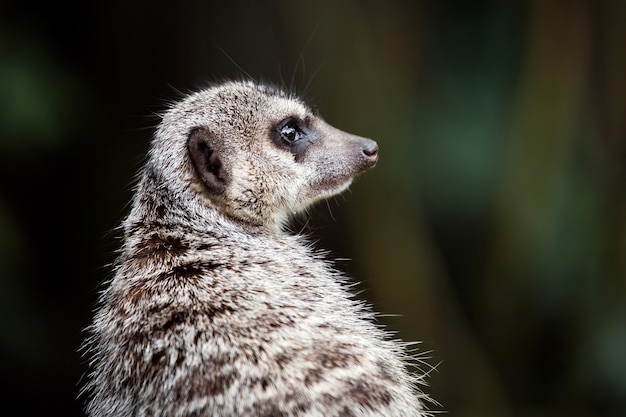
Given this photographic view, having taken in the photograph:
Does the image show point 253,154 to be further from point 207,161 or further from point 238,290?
point 238,290

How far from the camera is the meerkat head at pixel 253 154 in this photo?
235 cm

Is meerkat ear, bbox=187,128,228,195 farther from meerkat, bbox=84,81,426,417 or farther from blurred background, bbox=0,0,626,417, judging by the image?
blurred background, bbox=0,0,626,417

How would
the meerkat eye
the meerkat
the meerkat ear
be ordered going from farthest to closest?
1. the meerkat eye
2. the meerkat ear
3. the meerkat

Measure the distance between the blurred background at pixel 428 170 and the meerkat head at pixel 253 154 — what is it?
5.61 feet

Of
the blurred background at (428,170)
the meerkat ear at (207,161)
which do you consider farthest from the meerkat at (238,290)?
the blurred background at (428,170)

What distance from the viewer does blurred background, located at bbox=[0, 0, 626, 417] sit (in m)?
4.41

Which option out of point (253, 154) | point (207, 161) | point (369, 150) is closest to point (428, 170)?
point (369, 150)

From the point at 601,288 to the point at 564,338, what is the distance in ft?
1.11

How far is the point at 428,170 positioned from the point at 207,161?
8.05 feet

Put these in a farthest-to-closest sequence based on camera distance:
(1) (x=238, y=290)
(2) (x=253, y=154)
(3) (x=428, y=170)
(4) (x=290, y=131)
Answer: (3) (x=428, y=170)
(4) (x=290, y=131)
(2) (x=253, y=154)
(1) (x=238, y=290)

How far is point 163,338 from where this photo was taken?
73.9 inches

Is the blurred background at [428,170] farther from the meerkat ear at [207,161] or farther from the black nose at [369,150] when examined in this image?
the meerkat ear at [207,161]

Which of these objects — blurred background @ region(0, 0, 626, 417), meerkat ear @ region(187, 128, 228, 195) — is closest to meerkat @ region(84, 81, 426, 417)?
meerkat ear @ region(187, 128, 228, 195)

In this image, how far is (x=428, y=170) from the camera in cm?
462
